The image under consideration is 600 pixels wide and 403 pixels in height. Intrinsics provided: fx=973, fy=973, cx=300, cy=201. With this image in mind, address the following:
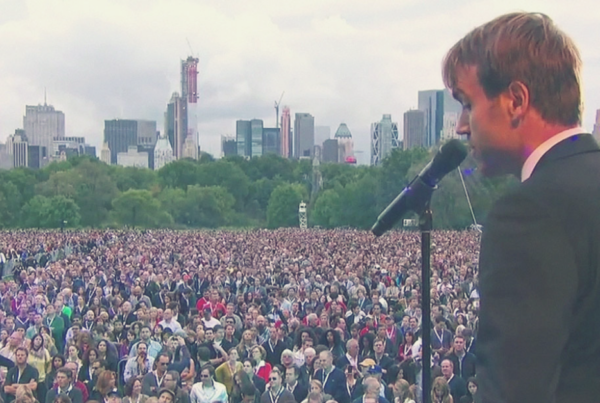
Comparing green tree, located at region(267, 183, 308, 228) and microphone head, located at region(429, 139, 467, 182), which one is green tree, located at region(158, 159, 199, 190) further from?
microphone head, located at region(429, 139, 467, 182)

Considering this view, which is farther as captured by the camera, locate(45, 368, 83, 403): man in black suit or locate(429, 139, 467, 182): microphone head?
locate(45, 368, 83, 403): man in black suit

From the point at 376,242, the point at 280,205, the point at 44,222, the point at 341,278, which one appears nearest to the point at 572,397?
the point at 341,278

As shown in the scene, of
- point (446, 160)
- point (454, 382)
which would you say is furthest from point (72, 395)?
point (446, 160)

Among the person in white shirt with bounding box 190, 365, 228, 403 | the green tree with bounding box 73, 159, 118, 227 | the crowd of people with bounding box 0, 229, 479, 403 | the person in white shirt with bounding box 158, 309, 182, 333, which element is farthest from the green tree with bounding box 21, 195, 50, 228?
the person in white shirt with bounding box 190, 365, 228, 403

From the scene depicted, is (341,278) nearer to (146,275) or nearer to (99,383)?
(146,275)

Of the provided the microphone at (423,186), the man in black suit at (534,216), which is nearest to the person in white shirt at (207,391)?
the microphone at (423,186)

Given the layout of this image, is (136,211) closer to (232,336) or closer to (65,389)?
(232,336)

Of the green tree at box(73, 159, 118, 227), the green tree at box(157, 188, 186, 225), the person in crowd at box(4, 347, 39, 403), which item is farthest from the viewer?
the green tree at box(157, 188, 186, 225)
